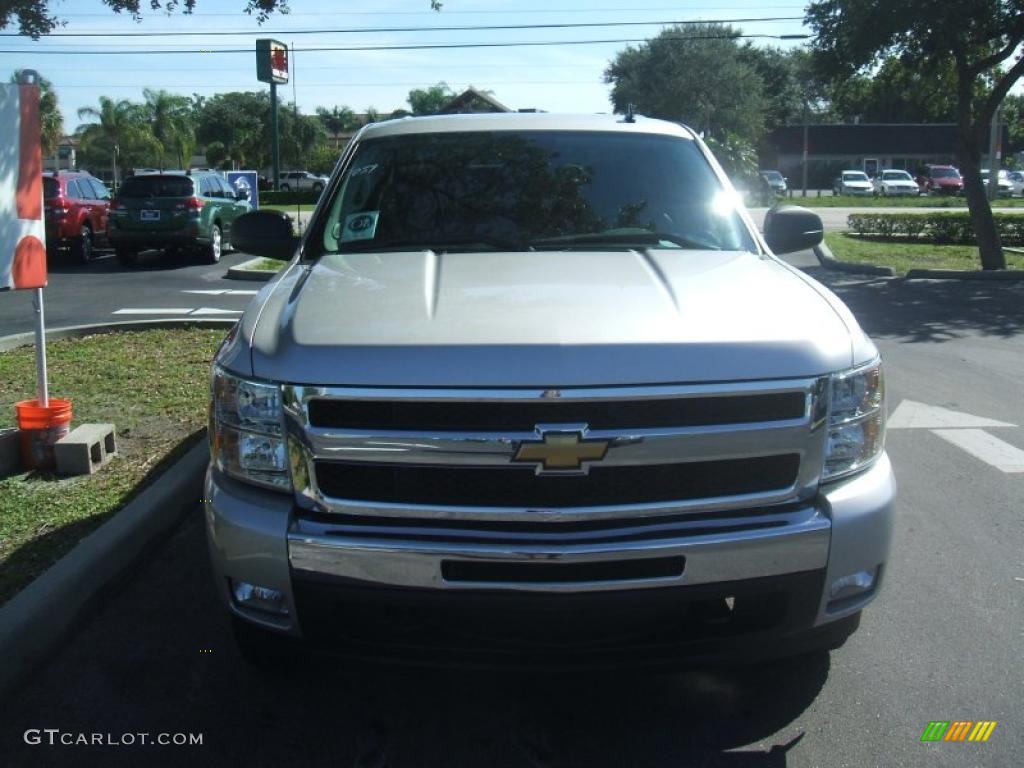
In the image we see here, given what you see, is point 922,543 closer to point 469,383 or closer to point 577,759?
point 577,759

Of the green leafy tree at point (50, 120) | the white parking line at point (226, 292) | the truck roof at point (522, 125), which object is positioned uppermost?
the green leafy tree at point (50, 120)

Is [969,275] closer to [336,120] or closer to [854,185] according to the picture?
[854,185]

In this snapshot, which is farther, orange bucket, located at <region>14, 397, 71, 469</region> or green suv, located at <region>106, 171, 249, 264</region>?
green suv, located at <region>106, 171, 249, 264</region>

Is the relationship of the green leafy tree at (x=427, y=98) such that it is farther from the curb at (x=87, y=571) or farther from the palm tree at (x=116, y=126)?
the curb at (x=87, y=571)

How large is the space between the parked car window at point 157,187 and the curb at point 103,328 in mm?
8123

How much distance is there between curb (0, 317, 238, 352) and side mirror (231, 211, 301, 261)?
4557 millimetres

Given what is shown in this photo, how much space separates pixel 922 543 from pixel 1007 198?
57042 mm

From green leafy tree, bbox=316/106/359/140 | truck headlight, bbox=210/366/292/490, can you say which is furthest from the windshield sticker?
green leafy tree, bbox=316/106/359/140

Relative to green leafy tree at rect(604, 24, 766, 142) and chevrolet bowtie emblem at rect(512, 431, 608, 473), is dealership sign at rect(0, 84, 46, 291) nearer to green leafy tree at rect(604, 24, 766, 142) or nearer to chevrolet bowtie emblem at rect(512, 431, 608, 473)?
chevrolet bowtie emblem at rect(512, 431, 608, 473)

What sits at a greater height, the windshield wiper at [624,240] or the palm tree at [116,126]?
the palm tree at [116,126]

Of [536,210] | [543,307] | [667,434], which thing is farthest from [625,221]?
[667,434]

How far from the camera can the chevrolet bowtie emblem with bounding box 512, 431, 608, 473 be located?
278 centimetres

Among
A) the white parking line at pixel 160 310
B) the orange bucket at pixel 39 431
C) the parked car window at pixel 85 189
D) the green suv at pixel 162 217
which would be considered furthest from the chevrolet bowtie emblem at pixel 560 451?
the parked car window at pixel 85 189

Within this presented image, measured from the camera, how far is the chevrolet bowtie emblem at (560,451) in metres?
2.78
